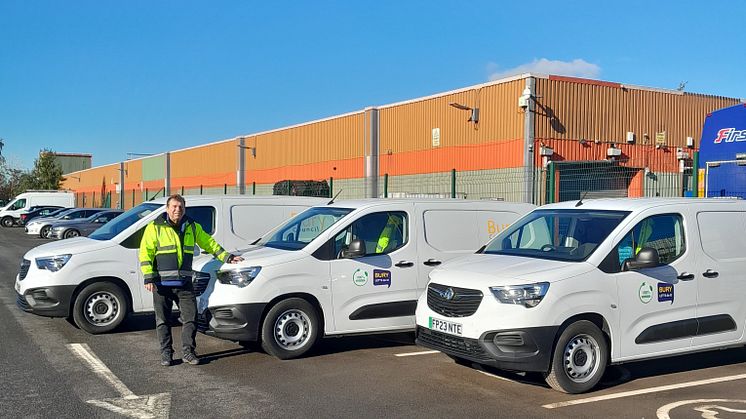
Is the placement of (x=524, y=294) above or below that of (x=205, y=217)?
below

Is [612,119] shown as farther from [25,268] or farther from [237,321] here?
[25,268]

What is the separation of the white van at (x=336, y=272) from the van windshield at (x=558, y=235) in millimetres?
1152

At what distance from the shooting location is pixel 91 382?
21.9 feet

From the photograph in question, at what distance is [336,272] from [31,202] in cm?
4287

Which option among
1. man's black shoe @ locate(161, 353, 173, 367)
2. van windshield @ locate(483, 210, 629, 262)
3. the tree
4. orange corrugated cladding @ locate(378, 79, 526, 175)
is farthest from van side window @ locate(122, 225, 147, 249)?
the tree

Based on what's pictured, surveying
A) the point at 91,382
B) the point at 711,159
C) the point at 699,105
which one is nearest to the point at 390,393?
the point at 91,382

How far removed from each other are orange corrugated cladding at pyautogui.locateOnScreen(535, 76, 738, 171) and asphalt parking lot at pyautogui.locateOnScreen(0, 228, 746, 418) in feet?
54.5

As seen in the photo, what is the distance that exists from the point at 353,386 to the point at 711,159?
9.93 metres

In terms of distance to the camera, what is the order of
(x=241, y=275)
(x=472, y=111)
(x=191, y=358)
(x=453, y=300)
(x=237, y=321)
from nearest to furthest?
1. (x=453, y=300)
2. (x=191, y=358)
3. (x=237, y=321)
4. (x=241, y=275)
5. (x=472, y=111)

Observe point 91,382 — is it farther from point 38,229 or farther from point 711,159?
point 38,229

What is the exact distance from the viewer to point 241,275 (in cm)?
770

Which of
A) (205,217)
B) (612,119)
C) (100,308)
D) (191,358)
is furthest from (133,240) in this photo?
(612,119)

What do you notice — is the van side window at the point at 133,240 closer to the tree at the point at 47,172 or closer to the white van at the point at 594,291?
the white van at the point at 594,291

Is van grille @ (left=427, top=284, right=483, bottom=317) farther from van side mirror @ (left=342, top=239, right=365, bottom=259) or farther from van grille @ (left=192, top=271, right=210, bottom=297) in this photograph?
van grille @ (left=192, top=271, right=210, bottom=297)
